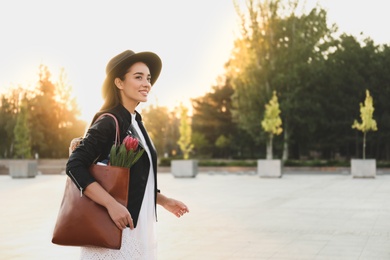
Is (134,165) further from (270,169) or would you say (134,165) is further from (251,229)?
(270,169)

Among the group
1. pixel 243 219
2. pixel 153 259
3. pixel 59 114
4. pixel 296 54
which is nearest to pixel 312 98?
pixel 296 54

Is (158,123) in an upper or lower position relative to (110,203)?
upper

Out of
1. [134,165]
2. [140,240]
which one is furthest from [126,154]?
[140,240]

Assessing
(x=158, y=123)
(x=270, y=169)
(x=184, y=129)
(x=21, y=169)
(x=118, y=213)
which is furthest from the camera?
(x=158, y=123)

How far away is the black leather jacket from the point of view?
9.96ft

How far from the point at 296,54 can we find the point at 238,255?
126 ft

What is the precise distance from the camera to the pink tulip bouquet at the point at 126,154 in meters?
3.01

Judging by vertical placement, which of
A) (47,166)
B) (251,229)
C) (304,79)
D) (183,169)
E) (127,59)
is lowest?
(47,166)

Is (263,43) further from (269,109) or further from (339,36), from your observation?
(269,109)

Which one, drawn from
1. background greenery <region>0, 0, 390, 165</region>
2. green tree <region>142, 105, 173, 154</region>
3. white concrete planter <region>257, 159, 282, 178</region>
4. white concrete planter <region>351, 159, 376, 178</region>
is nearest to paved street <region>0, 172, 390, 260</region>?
white concrete planter <region>351, 159, 376, 178</region>

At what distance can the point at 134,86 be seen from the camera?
3.38 m

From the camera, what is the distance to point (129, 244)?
3178 mm

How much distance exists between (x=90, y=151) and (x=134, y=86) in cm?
49

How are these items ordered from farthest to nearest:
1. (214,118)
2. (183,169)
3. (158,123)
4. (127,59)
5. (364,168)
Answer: (158,123), (214,118), (183,169), (364,168), (127,59)
